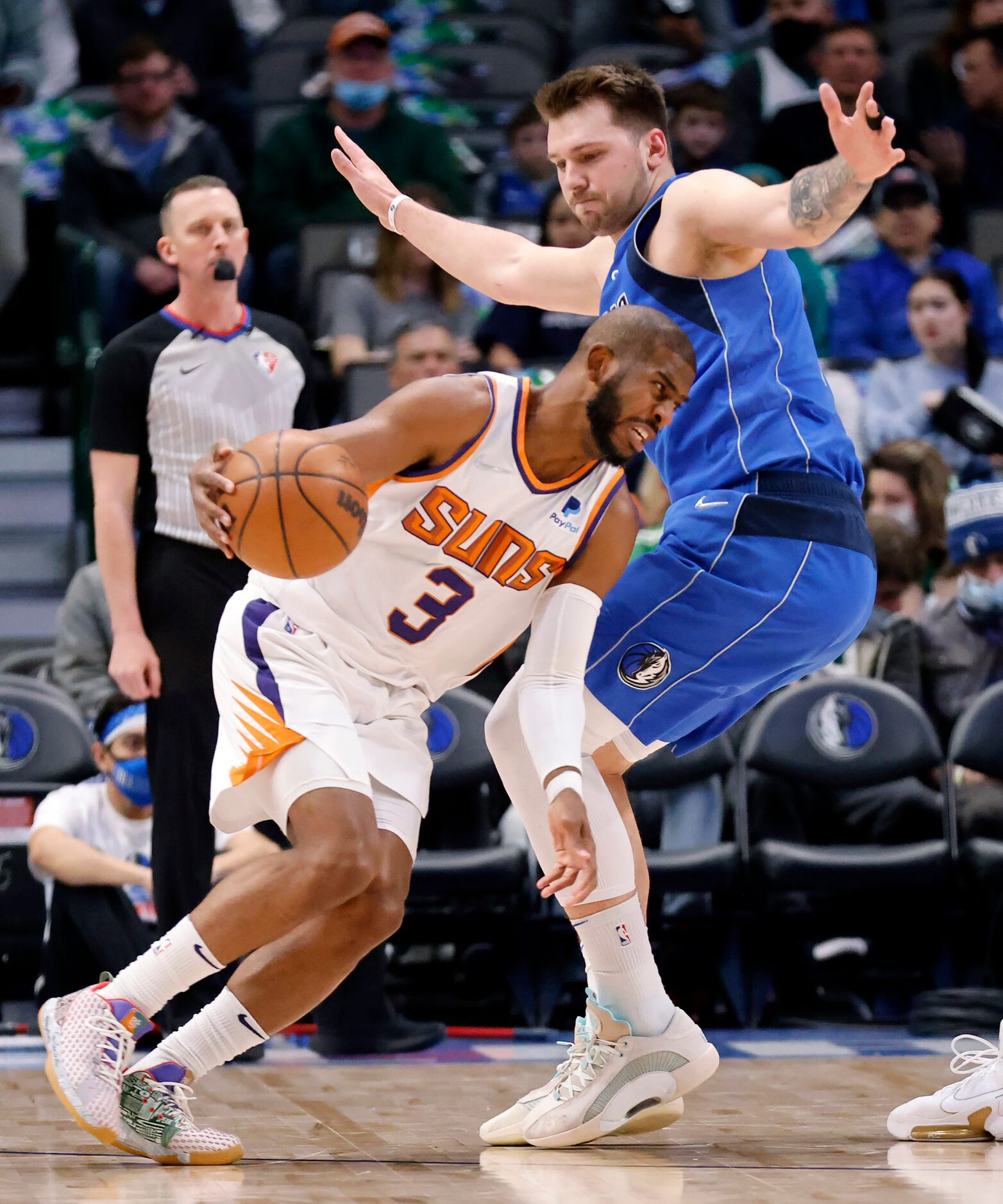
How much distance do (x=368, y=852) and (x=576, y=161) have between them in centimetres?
156

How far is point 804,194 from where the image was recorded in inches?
132

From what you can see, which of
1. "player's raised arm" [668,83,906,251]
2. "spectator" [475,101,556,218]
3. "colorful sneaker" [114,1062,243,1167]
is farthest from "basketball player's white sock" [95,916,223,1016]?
"spectator" [475,101,556,218]

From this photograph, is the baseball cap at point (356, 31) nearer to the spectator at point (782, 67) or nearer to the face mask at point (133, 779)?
the spectator at point (782, 67)

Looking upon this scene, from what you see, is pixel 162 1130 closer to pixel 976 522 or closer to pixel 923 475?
pixel 976 522

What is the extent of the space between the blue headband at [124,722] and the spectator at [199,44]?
209 inches

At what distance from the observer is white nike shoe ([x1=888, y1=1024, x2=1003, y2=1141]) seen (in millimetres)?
3803

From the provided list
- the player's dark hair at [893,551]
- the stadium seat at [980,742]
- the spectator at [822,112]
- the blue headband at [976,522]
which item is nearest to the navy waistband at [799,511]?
the stadium seat at [980,742]

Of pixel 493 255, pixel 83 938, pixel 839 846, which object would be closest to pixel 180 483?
pixel 493 255

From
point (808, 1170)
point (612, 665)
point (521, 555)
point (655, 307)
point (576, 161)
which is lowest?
point (808, 1170)

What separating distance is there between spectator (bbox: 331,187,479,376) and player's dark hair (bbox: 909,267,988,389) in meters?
2.17

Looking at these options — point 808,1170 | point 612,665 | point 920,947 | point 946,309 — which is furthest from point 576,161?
point 946,309

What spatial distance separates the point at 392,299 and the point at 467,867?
132 inches

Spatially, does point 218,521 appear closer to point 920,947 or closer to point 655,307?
point 655,307

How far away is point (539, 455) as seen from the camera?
3660mm
